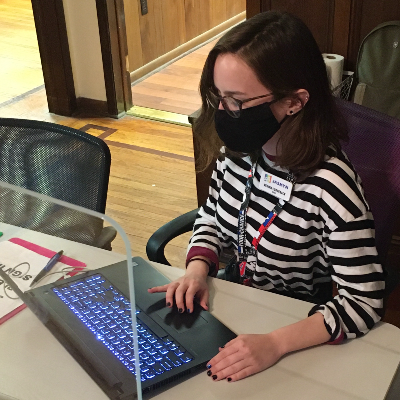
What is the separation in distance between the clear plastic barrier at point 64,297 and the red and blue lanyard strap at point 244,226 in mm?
396

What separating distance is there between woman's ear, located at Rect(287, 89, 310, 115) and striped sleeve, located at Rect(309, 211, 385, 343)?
248 millimetres

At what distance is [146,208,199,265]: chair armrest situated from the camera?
4.64 ft

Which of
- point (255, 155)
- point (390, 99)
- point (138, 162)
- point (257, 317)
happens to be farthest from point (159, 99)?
point (257, 317)

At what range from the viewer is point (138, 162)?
331 centimetres

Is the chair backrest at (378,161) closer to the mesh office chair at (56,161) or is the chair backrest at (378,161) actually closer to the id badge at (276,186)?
the id badge at (276,186)

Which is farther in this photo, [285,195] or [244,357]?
[285,195]

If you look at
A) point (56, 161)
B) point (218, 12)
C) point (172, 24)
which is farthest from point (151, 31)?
point (56, 161)

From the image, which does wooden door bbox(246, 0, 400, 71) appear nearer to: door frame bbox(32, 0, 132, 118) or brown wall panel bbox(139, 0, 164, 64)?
door frame bbox(32, 0, 132, 118)

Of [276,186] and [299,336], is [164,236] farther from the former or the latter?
[299,336]

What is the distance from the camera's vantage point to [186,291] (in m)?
1.15

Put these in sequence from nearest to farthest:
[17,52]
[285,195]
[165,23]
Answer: [285,195]
[165,23]
[17,52]

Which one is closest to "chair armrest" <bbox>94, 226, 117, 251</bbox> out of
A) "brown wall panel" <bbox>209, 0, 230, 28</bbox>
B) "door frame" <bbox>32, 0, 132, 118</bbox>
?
"door frame" <bbox>32, 0, 132, 118</bbox>

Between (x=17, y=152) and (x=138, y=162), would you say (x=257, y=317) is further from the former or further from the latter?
(x=138, y=162)

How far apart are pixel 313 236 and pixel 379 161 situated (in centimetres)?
21
